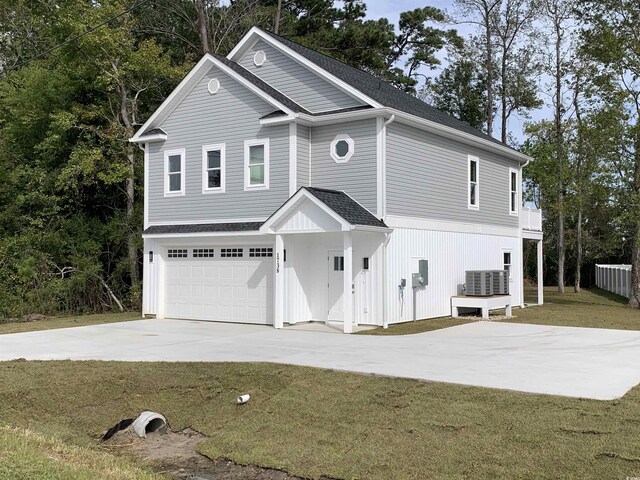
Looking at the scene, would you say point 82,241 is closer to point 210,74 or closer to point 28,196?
point 28,196

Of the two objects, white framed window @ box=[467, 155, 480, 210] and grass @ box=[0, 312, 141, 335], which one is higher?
white framed window @ box=[467, 155, 480, 210]

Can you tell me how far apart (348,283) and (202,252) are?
547 centimetres

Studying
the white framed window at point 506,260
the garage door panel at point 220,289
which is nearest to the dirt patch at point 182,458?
the garage door panel at point 220,289

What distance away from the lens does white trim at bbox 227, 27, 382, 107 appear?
1698 centimetres

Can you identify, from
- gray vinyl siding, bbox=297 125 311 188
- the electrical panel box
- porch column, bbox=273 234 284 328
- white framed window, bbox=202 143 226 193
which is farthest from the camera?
white framed window, bbox=202 143 226 193

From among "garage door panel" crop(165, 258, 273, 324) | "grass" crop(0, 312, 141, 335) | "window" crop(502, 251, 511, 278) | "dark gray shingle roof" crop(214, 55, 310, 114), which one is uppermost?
"dark gray shingle roof" crop(214, 55, 310, 114)

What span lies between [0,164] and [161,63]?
24.4 ft

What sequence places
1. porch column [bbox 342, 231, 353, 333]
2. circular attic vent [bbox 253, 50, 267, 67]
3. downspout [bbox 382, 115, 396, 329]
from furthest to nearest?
circular attic vent [bbox 253, 50, 267, 67], downspout [bbox 382, 115, 396, 329], porch column [bbox 342, 231, 353, 333]

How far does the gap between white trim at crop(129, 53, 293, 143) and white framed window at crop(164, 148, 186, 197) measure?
44.4 inches

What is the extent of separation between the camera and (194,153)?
19.4 metres

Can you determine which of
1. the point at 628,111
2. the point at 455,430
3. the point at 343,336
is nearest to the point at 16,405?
the point at 455,430

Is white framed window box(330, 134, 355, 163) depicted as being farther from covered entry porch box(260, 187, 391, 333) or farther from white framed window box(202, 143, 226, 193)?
white framed window box(202, 143, 226, 193)

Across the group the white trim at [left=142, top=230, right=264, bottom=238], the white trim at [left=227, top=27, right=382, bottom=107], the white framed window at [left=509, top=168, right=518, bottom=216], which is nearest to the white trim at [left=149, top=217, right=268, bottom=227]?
the white trim at [left=142, top=230, right=264, bottom=238]

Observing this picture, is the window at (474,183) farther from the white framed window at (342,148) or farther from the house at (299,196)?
the white framed window at (342,148)
